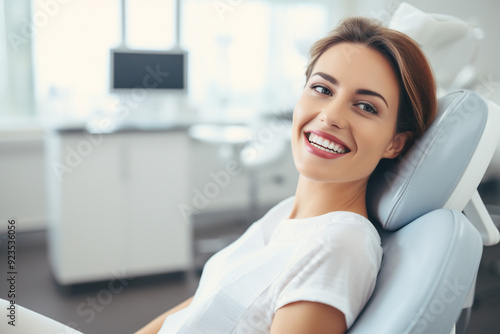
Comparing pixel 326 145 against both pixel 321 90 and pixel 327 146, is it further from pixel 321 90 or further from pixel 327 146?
pixel 321 90

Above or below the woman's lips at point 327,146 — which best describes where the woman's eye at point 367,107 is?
above

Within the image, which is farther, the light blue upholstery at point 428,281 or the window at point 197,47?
the window at point 197,47

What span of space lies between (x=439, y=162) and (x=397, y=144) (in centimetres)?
13

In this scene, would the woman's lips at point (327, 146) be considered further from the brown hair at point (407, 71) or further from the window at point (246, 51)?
the window at point (246, 51)

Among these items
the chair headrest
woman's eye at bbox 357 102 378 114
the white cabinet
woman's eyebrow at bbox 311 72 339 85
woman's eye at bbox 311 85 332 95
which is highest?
woman's eyebrow at bbox 311 72 339 85

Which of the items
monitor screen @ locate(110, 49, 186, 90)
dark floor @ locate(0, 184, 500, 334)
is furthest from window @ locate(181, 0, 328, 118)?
dark floor @ locate(0, 184, 500, 334)

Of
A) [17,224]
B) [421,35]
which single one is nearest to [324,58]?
[421,35]

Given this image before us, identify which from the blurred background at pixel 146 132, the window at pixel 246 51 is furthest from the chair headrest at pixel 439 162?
the window at pixel 246 51

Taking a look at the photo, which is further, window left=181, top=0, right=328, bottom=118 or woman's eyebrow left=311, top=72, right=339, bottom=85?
window left=181, top=0, right=328, bottom=118

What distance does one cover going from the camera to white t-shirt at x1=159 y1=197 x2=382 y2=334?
751mm

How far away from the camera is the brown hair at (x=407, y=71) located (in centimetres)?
90

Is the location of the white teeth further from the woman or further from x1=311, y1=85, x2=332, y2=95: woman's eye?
x1=311, y1=85, x2=332, y2=95: woman's eye

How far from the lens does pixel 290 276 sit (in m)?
0.78

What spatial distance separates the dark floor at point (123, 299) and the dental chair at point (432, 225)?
4.29ft
